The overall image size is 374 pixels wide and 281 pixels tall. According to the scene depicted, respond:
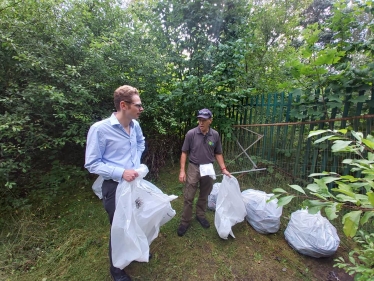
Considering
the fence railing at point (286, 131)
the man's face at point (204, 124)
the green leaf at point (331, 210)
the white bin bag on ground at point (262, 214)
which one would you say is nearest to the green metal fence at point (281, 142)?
the fence railing at point (286, 131)

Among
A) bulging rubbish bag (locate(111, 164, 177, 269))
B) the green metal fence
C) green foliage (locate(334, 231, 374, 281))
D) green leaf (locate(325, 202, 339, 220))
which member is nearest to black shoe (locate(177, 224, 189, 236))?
bulging rubbish bag (locate(111, 164, 177, 269))

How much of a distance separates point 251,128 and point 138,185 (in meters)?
2.43

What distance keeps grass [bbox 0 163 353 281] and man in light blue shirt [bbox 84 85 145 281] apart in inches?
19.7

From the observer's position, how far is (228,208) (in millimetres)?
2354

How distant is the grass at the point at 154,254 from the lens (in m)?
1.96

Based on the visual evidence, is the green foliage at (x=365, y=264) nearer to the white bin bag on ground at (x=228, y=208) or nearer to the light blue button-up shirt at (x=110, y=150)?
the white bin bag on ground at (x=228, y=208)

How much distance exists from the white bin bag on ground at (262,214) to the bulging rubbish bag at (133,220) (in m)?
1.37

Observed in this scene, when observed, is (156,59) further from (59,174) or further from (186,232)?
(186,232)

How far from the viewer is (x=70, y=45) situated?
2.62m

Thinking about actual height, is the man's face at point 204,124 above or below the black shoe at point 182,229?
above

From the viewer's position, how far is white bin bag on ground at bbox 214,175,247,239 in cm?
229

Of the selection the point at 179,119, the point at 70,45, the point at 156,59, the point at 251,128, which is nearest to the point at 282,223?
the point at 251,128

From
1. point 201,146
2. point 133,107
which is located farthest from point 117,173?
point 201,146

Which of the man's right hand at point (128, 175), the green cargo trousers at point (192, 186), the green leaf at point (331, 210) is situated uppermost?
the green leaf at point (331, 210)
